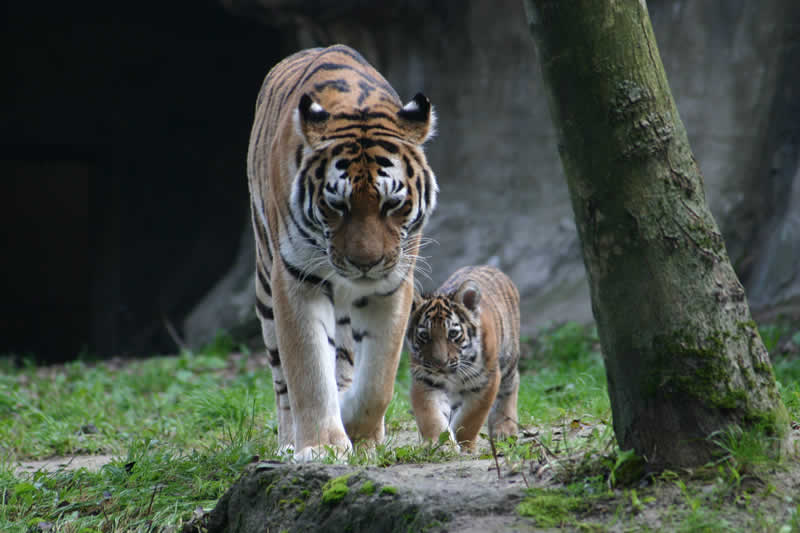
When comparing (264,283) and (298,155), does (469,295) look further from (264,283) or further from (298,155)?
(298,155)

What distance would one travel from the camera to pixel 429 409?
4738 millimetres

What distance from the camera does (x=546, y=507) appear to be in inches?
106

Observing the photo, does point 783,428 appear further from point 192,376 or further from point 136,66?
point 136,66

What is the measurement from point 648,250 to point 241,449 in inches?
96.6

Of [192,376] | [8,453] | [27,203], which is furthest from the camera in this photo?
[27,203]

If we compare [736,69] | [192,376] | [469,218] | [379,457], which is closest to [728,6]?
[736,69]

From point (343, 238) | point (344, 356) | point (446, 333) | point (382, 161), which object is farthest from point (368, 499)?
point (344, 356)

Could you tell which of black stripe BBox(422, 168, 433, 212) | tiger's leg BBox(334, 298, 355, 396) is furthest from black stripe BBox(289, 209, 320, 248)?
tiger's leg BBox(334, 298, 355, 396)

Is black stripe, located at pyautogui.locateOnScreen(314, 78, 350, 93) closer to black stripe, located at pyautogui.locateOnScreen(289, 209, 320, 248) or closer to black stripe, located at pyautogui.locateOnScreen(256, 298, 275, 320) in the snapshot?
black stripe, located at pyautogui.locateOnScreen(289, 209, 320, 248)

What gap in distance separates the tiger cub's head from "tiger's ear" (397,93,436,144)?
1.16 meters

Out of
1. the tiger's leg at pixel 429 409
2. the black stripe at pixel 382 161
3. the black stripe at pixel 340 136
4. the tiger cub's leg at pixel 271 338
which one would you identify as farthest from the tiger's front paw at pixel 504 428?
the black stripe at pixel 340 136

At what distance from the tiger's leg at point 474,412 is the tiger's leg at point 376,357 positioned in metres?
0.67

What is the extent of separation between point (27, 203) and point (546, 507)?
56.0 ft

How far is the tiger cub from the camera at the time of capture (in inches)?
189
